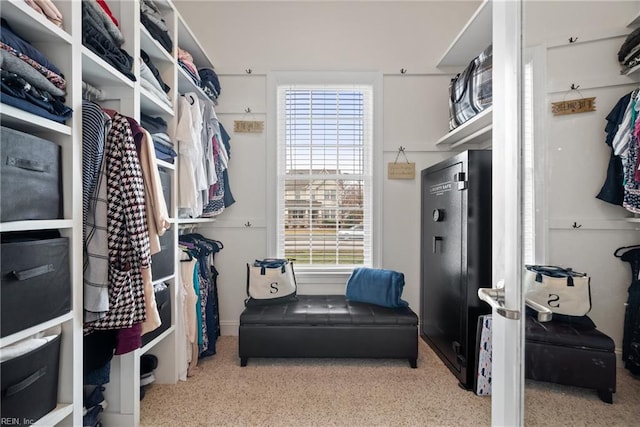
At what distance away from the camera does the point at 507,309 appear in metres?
0.88

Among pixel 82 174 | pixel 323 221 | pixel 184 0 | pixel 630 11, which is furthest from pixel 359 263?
pixel 184 0

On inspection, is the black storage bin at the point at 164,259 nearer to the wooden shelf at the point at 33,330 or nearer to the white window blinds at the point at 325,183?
the wooden shelf at the point at 33,330

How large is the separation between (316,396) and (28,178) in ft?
5.77

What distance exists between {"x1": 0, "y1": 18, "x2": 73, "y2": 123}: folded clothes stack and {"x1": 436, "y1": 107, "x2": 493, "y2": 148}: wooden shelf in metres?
2.13

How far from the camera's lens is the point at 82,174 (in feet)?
4.14

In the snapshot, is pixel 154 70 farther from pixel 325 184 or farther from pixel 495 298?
pixel 495 298

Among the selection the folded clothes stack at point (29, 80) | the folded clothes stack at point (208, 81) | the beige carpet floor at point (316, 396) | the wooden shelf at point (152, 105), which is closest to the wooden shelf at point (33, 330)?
the folded clothes stack at point (29, 80)

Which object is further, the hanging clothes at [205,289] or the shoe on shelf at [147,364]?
the hanging clothes at [205,289]

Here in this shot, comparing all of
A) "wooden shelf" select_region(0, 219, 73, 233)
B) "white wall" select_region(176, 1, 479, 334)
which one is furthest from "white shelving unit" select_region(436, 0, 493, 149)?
"wooden shelf" select_region(0, 219, 73, 233)

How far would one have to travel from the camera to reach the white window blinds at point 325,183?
9.62 feet

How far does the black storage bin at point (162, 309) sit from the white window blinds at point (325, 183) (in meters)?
1.14

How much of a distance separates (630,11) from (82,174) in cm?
176

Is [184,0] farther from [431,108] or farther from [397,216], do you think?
[397,216]

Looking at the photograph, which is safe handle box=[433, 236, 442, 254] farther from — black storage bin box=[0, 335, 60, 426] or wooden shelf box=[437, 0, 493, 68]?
black storage bin box=[0, 335, 60, 426]
